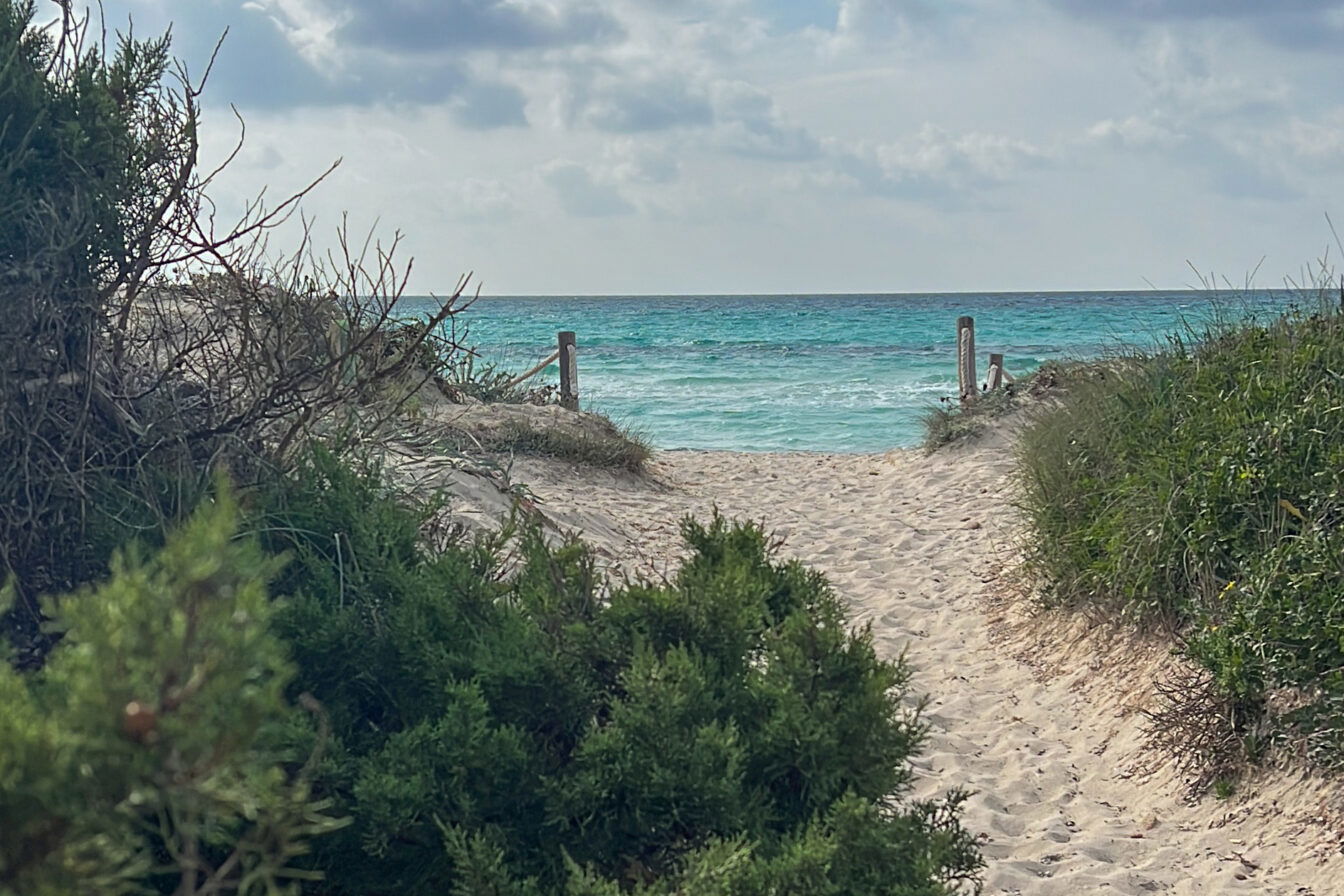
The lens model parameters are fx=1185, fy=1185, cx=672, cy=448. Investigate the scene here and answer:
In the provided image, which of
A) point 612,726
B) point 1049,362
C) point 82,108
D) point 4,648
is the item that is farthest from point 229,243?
point 1049,362

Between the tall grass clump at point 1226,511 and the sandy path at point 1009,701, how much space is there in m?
0.31

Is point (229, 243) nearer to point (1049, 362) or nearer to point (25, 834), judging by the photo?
point (25, 834)

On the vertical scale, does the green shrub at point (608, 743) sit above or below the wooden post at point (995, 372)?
below

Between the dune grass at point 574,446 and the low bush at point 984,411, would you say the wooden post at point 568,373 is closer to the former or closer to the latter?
the dune grass at point 574,446

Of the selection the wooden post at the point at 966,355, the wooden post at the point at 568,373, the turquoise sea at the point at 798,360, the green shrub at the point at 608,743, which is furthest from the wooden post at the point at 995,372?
the green shrub at the point at 608,743

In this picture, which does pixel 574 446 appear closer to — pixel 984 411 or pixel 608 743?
pixel 984 411

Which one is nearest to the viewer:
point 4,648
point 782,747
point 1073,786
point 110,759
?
point 110,759

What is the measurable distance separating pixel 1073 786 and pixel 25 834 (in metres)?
4.76

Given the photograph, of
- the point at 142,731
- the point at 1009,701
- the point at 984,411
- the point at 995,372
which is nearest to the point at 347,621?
the point at 142,731

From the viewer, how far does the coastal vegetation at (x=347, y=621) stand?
237 centimetres

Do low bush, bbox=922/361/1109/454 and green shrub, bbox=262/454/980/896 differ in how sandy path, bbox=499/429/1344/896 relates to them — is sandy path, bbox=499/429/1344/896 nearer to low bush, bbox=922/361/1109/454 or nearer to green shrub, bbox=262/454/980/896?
low bush, bbox=922/361/1109/454

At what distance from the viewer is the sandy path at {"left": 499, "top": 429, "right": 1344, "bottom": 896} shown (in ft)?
14.3

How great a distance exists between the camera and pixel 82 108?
3.57 m

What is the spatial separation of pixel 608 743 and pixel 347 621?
84 centimetres
